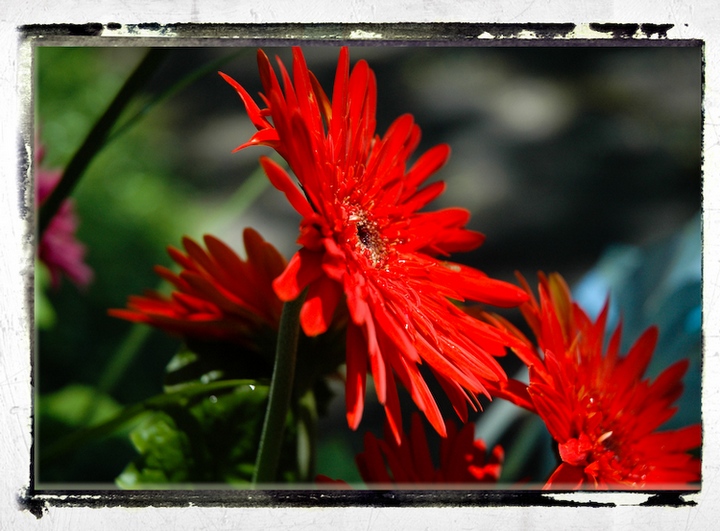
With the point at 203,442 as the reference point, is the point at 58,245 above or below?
above

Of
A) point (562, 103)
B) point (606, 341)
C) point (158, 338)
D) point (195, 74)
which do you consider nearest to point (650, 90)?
point (562, 103)

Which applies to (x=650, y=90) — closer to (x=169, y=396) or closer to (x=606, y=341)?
(x=606, y=341)

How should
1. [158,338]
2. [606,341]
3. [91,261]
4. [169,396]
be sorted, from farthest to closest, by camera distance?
[91,261] < [158,338] < [606,341] < [169,396]

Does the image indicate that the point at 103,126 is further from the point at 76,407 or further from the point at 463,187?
the point at 463,187

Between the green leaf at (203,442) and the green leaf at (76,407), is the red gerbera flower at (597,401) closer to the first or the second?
the green leaf at (203,442)

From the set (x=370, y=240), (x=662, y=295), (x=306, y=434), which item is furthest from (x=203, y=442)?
(x=662, y=295)

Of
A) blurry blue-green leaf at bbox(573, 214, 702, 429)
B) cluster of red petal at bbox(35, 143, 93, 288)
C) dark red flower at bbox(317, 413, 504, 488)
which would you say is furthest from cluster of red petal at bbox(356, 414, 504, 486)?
cluster of red petal at bbox(35, 143, 93, 288)
